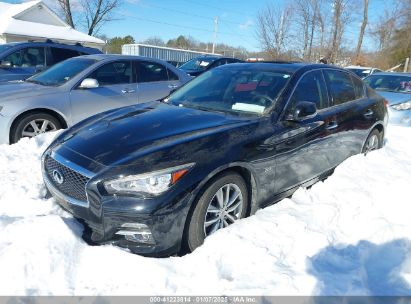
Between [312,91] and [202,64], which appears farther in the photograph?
[202,64]

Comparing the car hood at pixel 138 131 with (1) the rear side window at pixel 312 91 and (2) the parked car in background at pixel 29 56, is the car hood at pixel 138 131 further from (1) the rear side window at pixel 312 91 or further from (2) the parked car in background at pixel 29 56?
(2) the parked car in background at pixel 29 56

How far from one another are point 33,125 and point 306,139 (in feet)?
13.0

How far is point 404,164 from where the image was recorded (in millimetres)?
5070

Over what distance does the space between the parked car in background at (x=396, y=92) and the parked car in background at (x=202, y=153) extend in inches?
156

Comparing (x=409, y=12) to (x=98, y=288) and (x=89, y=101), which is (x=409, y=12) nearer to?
(x=89, y=101)

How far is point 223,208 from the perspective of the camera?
296 cm

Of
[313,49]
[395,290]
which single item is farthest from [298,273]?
[313,49]

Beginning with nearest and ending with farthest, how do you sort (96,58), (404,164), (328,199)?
1. (328,199)
2. (404,164)
3. (96,58)

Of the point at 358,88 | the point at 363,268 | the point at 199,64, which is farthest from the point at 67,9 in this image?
the point at 363,268

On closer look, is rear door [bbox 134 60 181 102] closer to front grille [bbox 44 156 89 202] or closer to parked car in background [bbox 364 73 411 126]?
front grille [bbox 44 156 89 202]

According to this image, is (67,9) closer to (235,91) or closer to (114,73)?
(114,73)

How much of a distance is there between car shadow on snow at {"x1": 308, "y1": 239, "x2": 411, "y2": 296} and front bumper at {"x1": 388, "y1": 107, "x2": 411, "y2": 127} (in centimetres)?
565

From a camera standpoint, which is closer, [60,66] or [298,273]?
[298,273]

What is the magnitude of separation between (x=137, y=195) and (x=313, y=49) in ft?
85.9
